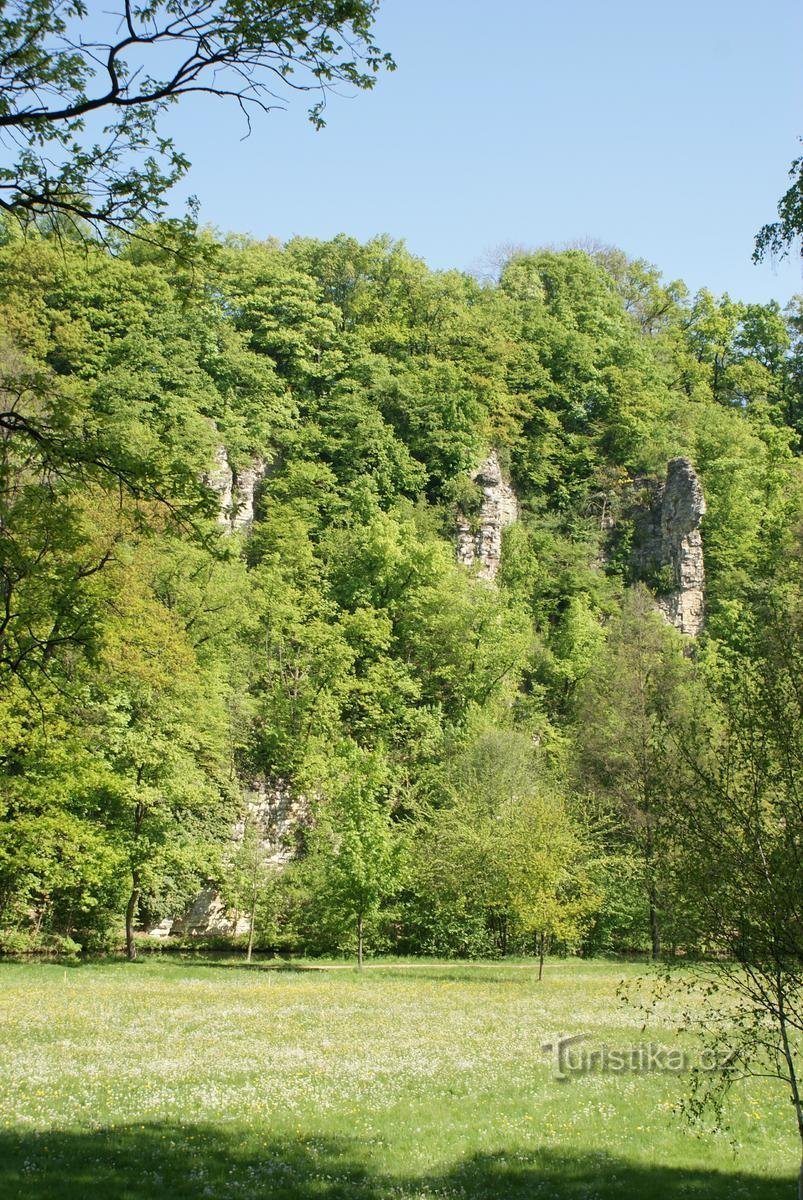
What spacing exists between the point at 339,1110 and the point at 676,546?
182ft

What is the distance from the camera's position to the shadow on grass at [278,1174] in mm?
9469

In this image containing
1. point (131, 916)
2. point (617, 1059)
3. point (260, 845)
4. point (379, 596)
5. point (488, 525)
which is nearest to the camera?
point (617, 1059)

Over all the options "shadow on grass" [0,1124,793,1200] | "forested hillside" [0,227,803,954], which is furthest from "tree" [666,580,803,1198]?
"shadow on grass" [0,1124,793,1200]

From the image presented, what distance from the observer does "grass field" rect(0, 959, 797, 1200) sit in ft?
33.2

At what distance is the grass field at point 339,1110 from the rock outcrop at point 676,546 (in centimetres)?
4365

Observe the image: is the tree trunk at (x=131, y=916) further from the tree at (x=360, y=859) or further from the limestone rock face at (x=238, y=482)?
the limestone rock face at (x=238, y=482)

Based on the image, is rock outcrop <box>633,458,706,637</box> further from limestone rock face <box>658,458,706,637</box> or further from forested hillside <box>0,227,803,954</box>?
forested hillside <box>0,227,803,954</box>

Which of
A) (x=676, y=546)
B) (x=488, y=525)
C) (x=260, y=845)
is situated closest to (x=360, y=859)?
(x=260, y=845)

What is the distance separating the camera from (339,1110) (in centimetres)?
1295

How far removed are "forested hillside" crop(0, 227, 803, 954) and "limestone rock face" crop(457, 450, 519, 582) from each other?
0.83 meters

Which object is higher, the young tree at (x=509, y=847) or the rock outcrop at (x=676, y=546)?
the rock outcrop at (x=676, y=546)

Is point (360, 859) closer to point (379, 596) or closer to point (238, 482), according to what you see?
point (379, 596)

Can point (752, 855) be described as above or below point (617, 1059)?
above

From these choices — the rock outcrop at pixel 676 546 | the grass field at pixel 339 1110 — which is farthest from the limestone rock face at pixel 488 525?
the grass field at pixel 339 1110
